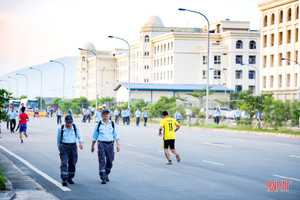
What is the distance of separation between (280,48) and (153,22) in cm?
4884

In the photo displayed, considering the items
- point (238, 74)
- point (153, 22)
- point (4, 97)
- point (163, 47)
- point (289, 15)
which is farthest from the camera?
point (153, 22)

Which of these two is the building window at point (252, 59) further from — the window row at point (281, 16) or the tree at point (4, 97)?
the tree at point (4, 97)

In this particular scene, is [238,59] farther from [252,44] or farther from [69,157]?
[69,157]

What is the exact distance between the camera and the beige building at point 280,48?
6912 centimetres

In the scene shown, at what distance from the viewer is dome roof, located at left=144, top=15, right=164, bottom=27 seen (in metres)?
116

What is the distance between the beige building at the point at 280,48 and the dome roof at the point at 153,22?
4296 cm

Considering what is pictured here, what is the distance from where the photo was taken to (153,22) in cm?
11700

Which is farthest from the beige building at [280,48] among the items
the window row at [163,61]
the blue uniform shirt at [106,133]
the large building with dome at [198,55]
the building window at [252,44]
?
the blue uniform shirt at [106,133]

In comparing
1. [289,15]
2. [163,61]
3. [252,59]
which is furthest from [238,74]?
[289,15]

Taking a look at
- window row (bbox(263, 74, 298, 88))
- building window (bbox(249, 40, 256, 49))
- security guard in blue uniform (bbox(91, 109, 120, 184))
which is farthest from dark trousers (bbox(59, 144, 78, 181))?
building window (bbox(249, 40, 256, 49))

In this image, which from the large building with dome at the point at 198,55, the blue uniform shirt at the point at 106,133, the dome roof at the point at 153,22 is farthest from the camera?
the dome roof at the point at 153,22

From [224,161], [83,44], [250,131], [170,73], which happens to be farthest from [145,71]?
[224,161]

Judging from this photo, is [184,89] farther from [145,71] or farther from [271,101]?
[271,101]

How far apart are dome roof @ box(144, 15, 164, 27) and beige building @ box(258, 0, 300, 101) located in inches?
1691
